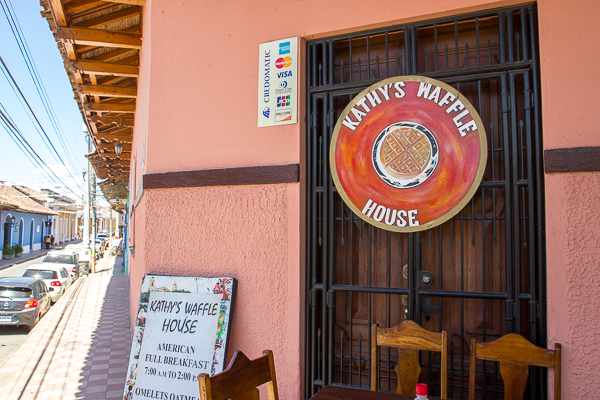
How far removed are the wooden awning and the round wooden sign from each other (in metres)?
2.79

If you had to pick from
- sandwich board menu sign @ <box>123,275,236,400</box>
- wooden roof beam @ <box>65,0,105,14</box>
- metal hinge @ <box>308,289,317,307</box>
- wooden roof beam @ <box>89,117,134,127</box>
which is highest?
wooden roof beam @ <box>65,0,105,14</box>

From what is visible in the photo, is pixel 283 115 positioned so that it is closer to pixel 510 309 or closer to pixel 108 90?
pixel 510 309

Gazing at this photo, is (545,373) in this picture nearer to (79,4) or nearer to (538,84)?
(538,84)

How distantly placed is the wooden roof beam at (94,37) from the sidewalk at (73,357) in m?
3.95

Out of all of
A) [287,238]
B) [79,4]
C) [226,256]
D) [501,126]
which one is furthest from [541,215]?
[79,4]

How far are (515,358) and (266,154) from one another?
2003 mm

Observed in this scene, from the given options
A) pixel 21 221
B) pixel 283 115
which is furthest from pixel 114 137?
pixel 21 221

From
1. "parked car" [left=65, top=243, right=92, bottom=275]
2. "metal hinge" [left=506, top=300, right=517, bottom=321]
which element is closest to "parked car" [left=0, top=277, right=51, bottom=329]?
"metal hinge" [left=506, top=300, right=517, bottom=321]

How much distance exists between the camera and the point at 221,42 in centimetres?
326

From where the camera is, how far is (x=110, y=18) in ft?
16.2

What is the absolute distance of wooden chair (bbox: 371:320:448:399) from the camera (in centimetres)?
240

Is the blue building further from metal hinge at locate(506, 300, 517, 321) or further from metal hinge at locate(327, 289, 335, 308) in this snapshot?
metal hinge at locate(506, 300, 517, 321)

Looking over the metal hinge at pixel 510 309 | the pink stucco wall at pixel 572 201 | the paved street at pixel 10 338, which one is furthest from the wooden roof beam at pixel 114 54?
the metal hinge at pixel 510 309

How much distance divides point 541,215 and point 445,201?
1.77 ft
